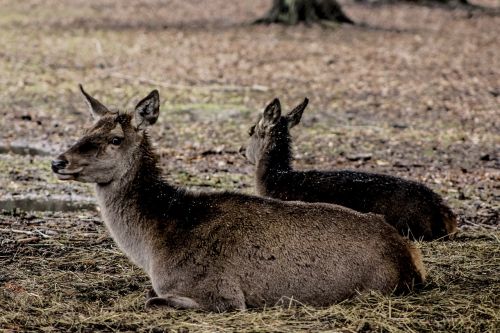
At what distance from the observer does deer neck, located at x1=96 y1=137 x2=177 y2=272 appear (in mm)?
6297

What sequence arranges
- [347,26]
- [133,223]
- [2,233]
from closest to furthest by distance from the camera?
[133,223] → [2,233] → [347,26]

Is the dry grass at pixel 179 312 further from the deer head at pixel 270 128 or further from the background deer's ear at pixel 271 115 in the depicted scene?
the background deer's ear at pixel 271 115

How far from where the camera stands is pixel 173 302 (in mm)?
5938

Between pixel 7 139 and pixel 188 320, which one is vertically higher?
pixel 188 320

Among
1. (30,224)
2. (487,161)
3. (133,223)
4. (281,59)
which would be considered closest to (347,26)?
Answer: (281,59)

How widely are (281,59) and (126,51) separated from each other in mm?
3429

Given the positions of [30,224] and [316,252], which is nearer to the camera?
[316,252]

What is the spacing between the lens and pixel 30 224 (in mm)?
8523

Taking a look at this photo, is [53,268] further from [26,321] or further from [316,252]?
[316,252]

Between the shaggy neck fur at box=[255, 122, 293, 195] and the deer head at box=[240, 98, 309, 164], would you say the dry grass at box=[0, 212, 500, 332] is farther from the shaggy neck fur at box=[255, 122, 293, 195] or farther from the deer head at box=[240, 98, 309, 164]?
the deer head at box=[240, 98, 309, 164]

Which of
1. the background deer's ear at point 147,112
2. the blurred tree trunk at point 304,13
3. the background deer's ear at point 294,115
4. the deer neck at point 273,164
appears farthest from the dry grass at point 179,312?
the blurred tree trunk at point 304,13

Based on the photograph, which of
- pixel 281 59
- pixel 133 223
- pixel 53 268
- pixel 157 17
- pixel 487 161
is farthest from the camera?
pixel 157 17

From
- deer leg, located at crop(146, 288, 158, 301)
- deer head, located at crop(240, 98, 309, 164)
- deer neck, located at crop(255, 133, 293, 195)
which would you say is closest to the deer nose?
deer leg, located at crop(146, 288, 158, 301)

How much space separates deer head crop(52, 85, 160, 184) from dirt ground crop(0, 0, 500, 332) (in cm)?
84
